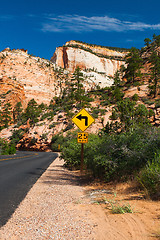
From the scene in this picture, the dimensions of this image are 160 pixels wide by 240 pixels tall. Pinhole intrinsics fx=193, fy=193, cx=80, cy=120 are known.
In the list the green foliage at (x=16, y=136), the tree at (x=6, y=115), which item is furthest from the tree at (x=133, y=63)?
the tree at (x=6, y=115)

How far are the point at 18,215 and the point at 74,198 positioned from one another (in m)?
1.84

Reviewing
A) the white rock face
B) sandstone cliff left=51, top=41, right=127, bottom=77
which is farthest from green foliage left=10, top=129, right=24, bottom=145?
sandstone cliff left=51, top=41, right=127, bottom=77

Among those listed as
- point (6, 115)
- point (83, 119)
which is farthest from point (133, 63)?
point (6, 115)

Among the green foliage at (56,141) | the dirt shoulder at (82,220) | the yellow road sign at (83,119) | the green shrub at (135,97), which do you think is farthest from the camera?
the green foliage at (56,141)

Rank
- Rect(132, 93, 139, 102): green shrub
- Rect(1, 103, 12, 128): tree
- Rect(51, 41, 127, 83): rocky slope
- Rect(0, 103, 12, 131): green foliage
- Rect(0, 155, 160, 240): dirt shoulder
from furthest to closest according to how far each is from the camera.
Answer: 1. Rect(51, 41, 127, 83): rocky slope
2. Rect(1, 103, 12, 128): tree
3. Rect(0, 103, 12, 131): green foliage
4. Rect(132, 93, 139, 102): green shrub
5. Rect(0, 155, 160, 240): dirt shoulder

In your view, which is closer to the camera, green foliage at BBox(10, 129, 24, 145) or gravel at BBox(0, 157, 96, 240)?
gravel at BBox(0, 157, 96, 240)

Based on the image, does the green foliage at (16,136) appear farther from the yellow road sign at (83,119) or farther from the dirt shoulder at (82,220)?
the dirt shoulder at (82,220)

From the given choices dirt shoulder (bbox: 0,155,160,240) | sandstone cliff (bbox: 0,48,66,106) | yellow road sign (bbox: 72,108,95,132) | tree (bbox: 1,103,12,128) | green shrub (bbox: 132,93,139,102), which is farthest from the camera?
sandstone cliff (bbox: 0,48,66,106)

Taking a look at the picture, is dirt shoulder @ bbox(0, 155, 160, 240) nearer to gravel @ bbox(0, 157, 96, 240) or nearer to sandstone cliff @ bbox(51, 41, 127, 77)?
gravel @ bbox(0, 157, 96, 240)

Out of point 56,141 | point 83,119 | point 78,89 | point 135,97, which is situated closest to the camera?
point 83,119

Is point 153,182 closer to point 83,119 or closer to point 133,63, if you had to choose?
point 83,119

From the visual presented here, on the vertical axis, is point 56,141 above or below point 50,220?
below

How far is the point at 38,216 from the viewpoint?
425 centimetres

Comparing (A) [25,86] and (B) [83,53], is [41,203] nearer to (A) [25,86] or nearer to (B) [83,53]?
(A) [25,86]
